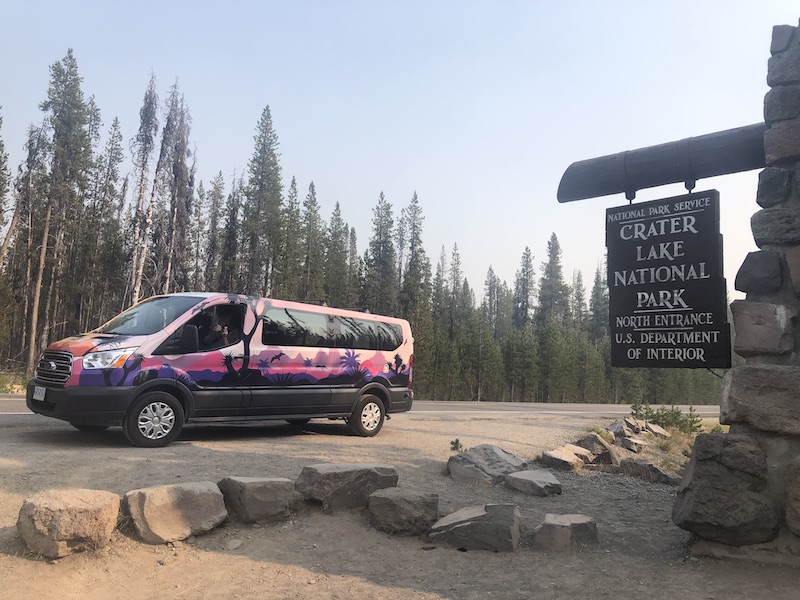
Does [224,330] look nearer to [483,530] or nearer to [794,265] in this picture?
[483,530]

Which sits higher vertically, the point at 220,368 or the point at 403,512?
the point at 220,368

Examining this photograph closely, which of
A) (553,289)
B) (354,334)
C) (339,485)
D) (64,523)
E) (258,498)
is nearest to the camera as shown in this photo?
(64,523)

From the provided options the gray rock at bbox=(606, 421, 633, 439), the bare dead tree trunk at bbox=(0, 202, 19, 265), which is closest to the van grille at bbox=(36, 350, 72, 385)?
the gray rock at bbox=(606, 421, 633, 439)

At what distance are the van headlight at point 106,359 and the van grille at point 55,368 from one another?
24 centimetres

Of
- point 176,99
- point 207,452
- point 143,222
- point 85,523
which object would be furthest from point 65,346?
point 176,99

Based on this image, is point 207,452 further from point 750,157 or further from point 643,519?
point 750,157

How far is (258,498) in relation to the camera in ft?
17.8

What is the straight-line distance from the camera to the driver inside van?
8.92 metres

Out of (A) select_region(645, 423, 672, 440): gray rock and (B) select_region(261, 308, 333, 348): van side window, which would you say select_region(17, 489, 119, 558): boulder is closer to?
(B) select_region(261, 308, 333, 348): van side window

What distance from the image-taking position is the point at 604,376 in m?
63.4

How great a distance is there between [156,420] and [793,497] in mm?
7397

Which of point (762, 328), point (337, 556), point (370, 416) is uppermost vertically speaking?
point (762, 328)

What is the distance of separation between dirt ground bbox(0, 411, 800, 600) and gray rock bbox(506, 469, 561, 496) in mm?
124

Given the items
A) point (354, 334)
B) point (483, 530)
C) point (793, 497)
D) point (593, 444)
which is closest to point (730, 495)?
point (793, 497)
